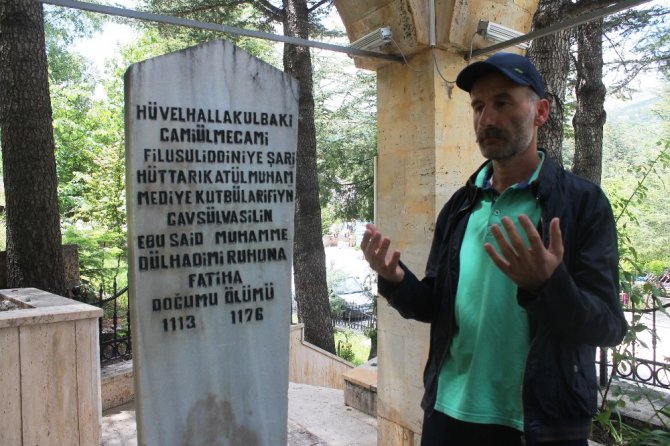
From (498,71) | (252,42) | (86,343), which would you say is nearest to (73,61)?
(252,42)

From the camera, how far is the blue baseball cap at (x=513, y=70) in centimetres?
175

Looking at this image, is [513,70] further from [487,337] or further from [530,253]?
[487,337]

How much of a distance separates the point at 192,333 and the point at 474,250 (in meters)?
1.49

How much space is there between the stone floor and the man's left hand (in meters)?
3.45

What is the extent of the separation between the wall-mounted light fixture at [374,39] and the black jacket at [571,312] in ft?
6.45

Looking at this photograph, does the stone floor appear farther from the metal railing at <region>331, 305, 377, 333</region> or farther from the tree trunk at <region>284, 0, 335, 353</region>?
the metal railing at <region>331, 305, 377, 333</region>

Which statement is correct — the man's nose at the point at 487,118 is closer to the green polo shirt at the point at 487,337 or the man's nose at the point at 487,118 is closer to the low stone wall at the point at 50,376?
the green polo shirt at the point at 487,337

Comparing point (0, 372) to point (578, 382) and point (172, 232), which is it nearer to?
point (172, 232)

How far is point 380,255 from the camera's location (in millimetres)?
1957

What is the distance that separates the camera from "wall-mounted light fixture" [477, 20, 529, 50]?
11.1ft

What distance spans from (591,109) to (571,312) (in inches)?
392

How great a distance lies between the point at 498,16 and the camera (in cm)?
356

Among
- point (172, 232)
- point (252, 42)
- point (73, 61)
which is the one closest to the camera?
point (172, 232)

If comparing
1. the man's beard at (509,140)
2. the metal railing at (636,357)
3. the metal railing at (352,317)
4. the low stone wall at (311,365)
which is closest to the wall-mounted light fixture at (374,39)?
the man's beard at (509,140)
